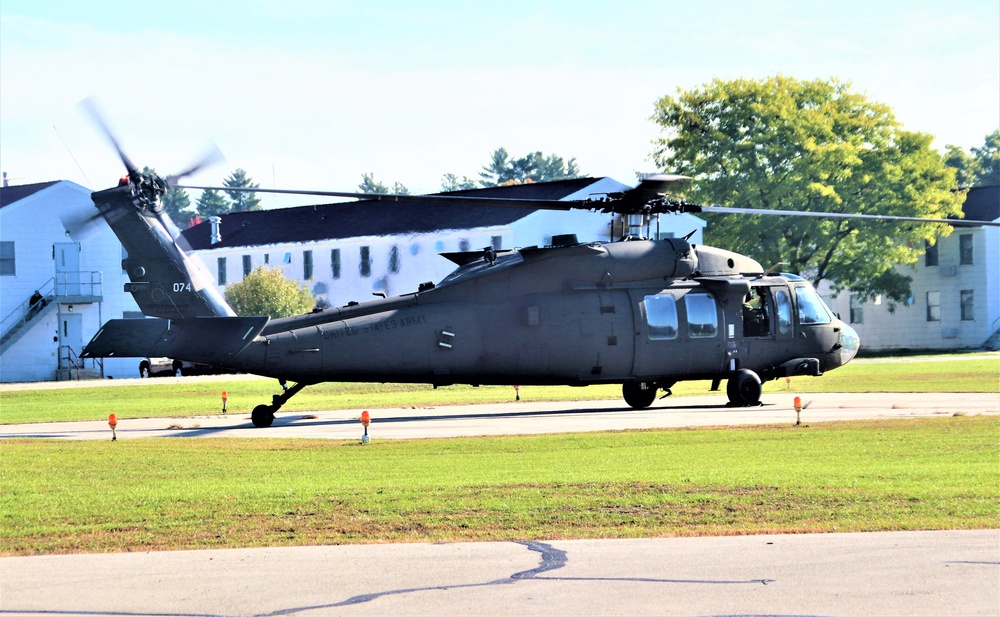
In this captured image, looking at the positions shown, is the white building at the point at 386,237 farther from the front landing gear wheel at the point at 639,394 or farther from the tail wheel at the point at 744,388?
the tail wheel at the point at 744,388

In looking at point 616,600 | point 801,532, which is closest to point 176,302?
point 801,532

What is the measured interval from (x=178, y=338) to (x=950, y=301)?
71232 millimetres

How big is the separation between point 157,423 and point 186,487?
47.1 feet

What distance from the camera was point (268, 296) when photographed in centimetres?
7012

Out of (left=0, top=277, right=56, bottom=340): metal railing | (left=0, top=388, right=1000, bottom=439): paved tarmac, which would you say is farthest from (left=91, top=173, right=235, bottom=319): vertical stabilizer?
(left=0, top=277, right=56, bottom=340): metal railing

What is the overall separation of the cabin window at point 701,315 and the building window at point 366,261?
142 feet

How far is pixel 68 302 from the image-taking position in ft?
211

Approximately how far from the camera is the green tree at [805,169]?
251 feet

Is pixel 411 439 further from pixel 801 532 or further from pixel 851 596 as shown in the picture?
pixel 851 596

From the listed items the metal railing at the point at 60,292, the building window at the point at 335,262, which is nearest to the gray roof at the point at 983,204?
the building window at the point at 335,262

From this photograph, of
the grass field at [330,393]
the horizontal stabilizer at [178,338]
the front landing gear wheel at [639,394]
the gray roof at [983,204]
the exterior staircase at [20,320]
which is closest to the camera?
the horizontal stabilizer at [178,338]

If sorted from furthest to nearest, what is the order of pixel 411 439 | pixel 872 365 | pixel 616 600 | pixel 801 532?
pixel 872 365 < pixel 411 439 < pixel 801 532 < pixel 616 600

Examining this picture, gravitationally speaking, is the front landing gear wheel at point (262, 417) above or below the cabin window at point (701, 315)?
below

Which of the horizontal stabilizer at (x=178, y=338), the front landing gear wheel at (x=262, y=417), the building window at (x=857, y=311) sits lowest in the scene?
the front landing gear wheel at (x=262, y=417)
